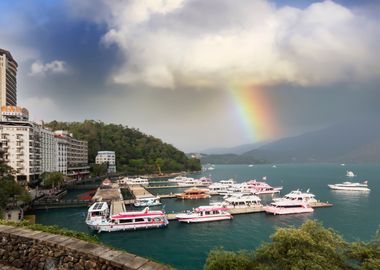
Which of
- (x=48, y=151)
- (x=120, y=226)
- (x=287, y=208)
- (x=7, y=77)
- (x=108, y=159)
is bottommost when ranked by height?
(x=287, y=208)

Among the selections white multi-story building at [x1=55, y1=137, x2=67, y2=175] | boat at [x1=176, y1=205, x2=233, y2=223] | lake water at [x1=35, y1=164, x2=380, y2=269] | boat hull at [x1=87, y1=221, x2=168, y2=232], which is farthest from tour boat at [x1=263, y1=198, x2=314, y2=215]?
white multi-story building at [x1=55, y1=137, x2=67, y2=175]

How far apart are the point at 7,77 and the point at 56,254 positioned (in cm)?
11686

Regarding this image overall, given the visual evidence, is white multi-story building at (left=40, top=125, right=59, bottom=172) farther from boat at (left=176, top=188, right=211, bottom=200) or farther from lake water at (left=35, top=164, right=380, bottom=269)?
boat at (left=176, top=188, right=211, bottom=200)

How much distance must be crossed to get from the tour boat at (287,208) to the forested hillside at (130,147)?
10360 centimetres

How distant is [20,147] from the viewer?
67.7 metres

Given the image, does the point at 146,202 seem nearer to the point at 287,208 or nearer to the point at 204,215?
the point at 204,215

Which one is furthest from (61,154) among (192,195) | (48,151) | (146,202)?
(192,195)

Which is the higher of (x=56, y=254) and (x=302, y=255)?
(x=56, y=254)

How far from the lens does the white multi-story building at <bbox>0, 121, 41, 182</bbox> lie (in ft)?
219

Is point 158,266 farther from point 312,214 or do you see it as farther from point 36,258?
point 312,214

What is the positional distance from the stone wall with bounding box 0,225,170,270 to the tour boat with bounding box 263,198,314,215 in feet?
154

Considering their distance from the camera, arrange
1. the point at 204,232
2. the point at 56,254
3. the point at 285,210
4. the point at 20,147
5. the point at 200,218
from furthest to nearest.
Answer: the point at 20,147
the point at 285,210
the point at 200,218
the point at 204,232
the point at 56,254

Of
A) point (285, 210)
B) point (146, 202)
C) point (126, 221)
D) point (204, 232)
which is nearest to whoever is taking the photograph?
point (204, 232)

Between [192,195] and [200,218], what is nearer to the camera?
[200,218]
